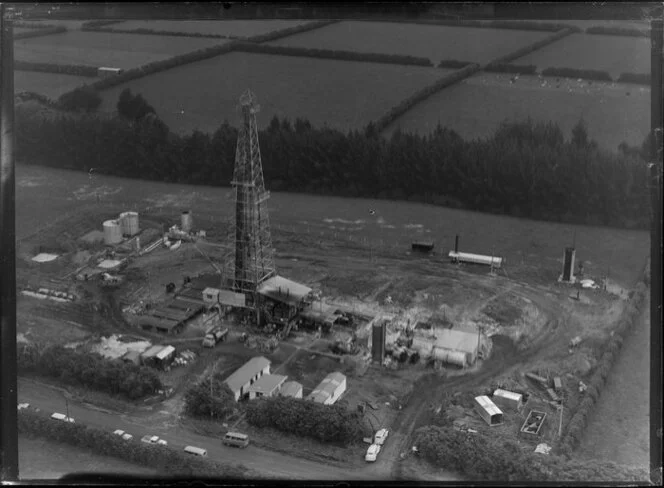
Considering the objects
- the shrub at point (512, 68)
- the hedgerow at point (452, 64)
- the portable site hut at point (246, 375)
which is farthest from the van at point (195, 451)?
the shrub at point (512, 68)

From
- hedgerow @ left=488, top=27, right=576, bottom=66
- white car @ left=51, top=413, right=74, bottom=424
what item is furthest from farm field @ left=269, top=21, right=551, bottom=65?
white car @ left=51, top=413, right=74, bottom=424

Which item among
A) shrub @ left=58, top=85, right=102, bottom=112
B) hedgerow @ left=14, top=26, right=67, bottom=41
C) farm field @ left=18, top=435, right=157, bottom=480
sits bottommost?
farm field @ left=18, top=435, right=157, bottom=480

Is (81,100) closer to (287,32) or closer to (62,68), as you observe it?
(62,68)

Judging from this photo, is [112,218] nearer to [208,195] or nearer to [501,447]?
[208,195]

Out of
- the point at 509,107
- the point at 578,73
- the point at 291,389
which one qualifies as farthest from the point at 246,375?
the point at 578,73

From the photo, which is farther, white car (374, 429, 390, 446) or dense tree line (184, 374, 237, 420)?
dense tree line (184, 374, 237, 420)

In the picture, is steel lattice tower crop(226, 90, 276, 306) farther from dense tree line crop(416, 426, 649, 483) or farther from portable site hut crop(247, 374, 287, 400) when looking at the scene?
dense tree line crop(416, 426, 649, 483)
